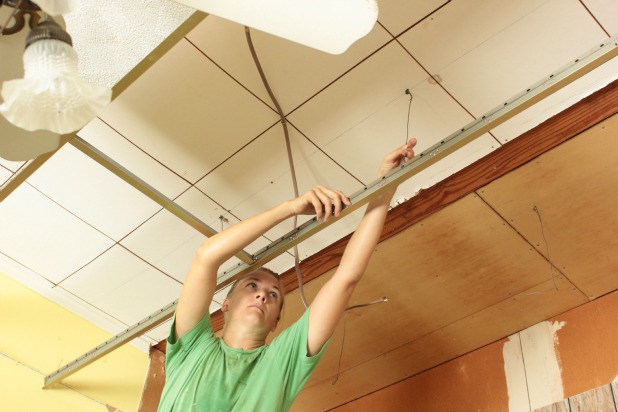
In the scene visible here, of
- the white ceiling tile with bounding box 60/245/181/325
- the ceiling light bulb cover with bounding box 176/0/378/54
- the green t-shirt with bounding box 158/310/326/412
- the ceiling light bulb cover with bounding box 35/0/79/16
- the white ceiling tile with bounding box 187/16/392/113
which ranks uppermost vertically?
the white ceiling tile with bounding box 187/16/392/113

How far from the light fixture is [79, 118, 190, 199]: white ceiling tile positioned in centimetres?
122

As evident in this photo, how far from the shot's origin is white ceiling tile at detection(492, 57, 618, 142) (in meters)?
2.41

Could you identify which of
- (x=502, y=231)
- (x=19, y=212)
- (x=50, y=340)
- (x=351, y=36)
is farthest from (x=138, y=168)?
(x=351, y=36)

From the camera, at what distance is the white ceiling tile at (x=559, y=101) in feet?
7.91

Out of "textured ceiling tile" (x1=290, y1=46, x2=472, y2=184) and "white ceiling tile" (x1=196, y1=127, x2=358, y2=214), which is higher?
"textured ceiling tile" (x1=290, y1=46, x2=472, y2=184)

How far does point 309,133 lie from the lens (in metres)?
2.62

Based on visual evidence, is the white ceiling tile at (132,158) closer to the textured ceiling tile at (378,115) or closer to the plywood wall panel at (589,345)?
the textured ceiling tile at (378,115)

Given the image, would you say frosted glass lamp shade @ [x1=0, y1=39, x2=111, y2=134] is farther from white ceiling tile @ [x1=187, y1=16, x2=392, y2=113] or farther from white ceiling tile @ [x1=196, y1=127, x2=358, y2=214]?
white ceiling tile @ [x1=196, y1=127, x2=358, y2=214]

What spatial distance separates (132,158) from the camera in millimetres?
2732

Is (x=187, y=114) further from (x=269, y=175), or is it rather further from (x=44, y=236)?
(x=44, y=236)

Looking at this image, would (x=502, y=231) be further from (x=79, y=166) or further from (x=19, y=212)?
(x=19, y=212)

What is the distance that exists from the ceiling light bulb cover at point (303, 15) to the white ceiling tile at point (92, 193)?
1429 millimetres

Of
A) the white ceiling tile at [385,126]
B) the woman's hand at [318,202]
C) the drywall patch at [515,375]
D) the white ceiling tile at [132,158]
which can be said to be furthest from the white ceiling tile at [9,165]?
the drywall patch at [515,375]

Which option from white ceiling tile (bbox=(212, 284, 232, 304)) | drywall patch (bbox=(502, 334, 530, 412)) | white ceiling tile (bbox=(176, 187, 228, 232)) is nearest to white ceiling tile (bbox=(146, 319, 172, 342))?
white ceiling tile (bbox=(212, 284, 232, 304))
